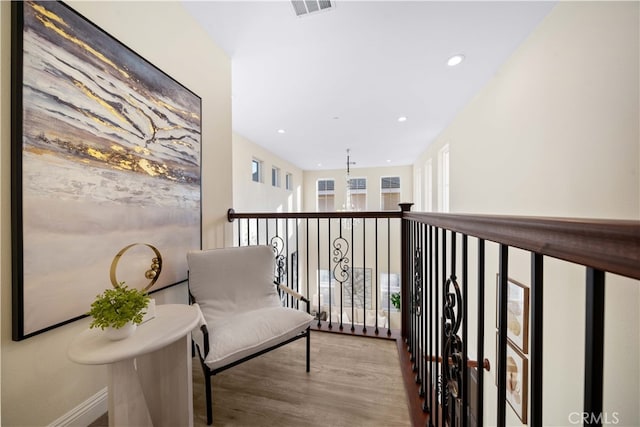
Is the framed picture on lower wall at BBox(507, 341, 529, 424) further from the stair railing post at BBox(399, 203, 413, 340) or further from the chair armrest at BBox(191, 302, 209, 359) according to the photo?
the chair armrest at BBox(191, 302, 209, 359)

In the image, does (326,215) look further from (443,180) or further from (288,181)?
(288,181)

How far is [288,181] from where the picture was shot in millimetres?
7840

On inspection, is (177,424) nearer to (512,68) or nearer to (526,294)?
(526,294)

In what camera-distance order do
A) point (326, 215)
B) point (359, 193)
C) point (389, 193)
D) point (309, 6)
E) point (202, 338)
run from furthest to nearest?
point (359, 193) → point (389, 193) → point (326, 215) → point (309, 6) → point (202, 338)

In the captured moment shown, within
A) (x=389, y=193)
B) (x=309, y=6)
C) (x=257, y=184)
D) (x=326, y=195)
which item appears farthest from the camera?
(x=326, y=195)

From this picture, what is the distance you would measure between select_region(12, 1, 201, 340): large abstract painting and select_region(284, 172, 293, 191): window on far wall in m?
5.81

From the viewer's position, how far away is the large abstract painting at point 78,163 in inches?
41.8

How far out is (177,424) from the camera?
4.04 ft

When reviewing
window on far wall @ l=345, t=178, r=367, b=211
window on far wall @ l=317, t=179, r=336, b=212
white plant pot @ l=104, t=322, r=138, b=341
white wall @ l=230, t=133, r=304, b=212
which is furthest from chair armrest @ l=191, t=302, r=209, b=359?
window on far wall @ l=317, t=179, r=336, b=212

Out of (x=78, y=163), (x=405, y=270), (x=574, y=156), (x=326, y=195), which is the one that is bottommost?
(x=405, y=270)

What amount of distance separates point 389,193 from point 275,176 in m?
4.02

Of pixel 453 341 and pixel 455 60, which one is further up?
pixel 455 60

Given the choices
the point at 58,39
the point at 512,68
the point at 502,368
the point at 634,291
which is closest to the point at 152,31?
the point at 58,39

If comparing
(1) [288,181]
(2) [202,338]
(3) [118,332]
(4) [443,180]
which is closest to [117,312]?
(3) [118,332]
